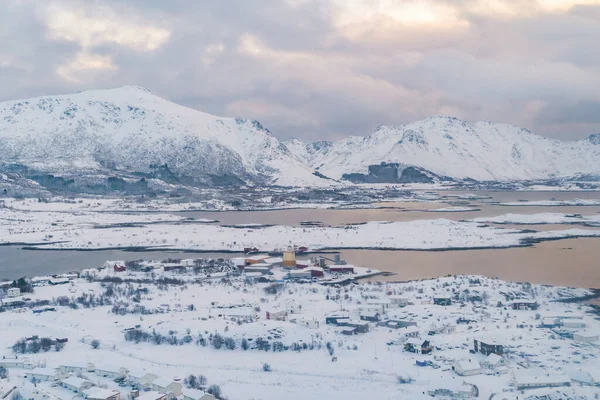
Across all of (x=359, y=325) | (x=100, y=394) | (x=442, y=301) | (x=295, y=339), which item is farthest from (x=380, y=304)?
(x=100, y=394)

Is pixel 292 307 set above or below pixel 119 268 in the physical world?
below

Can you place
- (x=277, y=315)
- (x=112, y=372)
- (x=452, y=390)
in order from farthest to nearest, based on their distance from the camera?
(x=277, y=315) < (x=112, y=372) < (x=452, y=390)

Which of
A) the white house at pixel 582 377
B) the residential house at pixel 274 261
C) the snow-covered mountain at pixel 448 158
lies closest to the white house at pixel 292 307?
the residential house at pixel 274 261

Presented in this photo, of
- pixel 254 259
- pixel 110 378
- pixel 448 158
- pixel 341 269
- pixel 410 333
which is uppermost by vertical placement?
pixel 448 158

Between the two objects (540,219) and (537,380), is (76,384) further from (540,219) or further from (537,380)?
(540,219)

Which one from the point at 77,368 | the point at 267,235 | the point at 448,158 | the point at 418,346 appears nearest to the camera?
the point at 77,368

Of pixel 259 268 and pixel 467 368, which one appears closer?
pixel 467 368

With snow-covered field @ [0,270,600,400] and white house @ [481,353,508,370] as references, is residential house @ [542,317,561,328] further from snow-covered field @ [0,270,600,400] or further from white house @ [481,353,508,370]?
white house @ [481,353,508,370]

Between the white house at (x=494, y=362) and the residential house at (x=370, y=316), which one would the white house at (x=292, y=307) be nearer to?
the residential house at (x=370, y=316)
